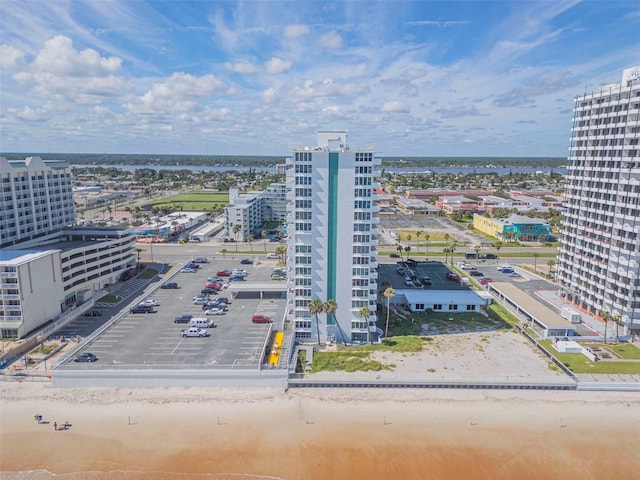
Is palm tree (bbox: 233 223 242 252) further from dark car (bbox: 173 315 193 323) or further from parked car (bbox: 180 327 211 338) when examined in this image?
parked car (bbox: 180 327 211 338)


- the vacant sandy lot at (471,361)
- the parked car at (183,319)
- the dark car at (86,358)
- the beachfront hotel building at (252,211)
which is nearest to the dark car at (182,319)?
the parked car at (183,319)

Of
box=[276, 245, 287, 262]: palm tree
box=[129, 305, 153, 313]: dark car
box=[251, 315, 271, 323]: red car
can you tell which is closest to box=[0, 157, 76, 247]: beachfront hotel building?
box=[129, 305, 153, 313]: dark car

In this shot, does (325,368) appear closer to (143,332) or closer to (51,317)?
(143,332)

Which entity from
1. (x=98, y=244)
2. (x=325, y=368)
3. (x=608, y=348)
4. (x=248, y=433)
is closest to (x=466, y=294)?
(x=608, y=348)

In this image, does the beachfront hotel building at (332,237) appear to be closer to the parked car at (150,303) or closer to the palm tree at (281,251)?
the parked car at (150,303)

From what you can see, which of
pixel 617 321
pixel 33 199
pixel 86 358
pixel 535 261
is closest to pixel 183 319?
pixel 86 358

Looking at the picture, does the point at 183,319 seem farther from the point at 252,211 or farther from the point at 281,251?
the point at 252,211
